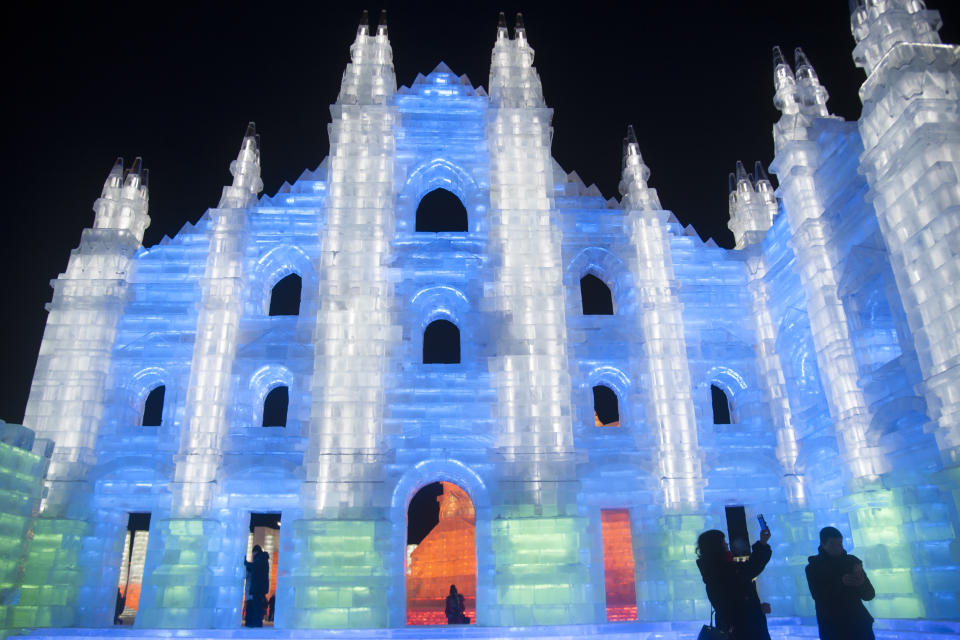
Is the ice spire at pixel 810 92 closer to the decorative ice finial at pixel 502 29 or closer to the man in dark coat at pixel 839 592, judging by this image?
the decorative ice finial at pixel 502 29

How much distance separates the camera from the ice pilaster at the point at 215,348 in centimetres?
1745

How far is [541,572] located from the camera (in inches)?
642

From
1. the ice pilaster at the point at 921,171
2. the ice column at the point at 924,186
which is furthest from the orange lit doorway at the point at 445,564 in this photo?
the ice pilaster at the point at 921,171

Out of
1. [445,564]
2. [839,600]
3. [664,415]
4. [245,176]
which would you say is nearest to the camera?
[839,600]

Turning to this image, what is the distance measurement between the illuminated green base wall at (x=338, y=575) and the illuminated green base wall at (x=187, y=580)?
6.42ft

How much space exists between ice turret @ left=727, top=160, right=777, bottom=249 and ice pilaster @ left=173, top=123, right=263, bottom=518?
52.3 ft

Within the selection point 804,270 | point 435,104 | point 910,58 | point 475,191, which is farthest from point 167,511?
point 910,58

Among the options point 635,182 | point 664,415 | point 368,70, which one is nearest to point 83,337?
point 368,70

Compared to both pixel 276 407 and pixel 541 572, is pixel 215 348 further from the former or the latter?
pixel 276 407

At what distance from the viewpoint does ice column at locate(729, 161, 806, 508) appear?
1847cm

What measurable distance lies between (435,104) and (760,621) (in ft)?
63.8

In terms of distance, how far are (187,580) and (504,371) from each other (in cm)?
951

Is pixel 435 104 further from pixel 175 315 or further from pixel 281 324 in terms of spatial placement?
pixel 175 315

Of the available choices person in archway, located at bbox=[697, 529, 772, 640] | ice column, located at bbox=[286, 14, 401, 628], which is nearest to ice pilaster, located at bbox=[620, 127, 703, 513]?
ice column, located at bbox=[286, 14, 401, 628]
